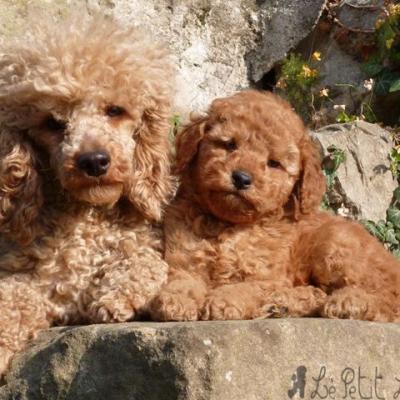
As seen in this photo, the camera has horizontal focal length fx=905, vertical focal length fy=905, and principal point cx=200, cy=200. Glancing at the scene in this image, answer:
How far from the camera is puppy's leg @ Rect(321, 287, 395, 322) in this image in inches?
172

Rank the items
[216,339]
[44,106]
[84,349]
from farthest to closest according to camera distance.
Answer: [44,106]
[84,349]
[216,339]

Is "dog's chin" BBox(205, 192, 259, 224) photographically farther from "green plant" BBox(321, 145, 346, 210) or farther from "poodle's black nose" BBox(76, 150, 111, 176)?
"green plant" BBox(321, 145, 346, 210)

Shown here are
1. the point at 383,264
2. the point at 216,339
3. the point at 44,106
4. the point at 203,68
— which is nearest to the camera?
the point at 216,339

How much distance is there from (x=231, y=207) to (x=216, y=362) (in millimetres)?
1042

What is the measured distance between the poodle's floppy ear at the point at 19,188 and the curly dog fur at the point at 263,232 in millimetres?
735

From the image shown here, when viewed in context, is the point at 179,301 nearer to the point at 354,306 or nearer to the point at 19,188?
the point at 354,306

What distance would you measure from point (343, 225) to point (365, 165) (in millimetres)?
2365

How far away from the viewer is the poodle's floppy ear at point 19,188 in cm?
460

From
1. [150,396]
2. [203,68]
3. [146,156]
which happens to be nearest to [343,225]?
[146,156]

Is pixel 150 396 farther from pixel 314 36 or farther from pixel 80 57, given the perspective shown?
pixel 314 36

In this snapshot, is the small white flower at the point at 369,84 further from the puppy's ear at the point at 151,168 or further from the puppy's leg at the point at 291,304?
the puppy's leg at the point at 291,304

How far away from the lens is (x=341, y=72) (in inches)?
322

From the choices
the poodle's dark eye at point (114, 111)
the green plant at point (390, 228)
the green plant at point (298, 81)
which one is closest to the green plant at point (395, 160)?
the green plant at point (390, 228)

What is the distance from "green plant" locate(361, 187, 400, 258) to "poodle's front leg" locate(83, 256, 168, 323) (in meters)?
2.79
